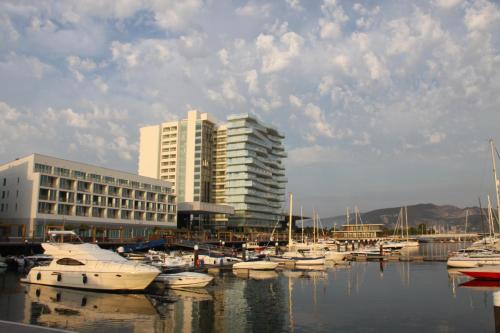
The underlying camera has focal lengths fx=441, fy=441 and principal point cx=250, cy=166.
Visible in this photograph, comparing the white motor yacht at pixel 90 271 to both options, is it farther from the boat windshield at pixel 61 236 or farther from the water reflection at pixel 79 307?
the boat windshield at pixel 61 236

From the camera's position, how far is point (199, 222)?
15900 centimetres

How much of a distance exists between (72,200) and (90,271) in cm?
6400

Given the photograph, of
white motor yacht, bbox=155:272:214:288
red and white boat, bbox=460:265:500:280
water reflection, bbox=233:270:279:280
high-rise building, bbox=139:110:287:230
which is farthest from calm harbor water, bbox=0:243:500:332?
high-rise building, bbox=139:110:287:230

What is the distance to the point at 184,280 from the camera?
39.8 metres

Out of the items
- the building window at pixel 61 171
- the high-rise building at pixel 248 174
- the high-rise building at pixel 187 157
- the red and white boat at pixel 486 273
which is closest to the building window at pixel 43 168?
the building window at pixel 61 171

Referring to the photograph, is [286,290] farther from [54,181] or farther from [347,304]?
[54,181]

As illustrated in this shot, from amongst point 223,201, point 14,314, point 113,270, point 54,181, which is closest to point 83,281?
point 113,270

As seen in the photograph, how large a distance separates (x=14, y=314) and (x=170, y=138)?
5998 inches

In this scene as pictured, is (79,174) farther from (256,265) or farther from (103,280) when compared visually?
(103,280)

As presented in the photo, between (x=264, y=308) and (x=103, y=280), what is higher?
(x=103, y=280)

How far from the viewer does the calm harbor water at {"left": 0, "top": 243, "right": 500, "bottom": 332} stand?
26.0m

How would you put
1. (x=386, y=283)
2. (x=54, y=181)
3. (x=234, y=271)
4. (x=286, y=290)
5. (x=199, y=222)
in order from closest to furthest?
(x=286, y=290), (x=386, y=283), (x=234, y=271), (x=54, y=181), (x=199, y=222)

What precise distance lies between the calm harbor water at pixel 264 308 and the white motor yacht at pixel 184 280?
95 centimetres

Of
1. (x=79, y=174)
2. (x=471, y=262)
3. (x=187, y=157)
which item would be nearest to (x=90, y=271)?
(x=471, y=262)
